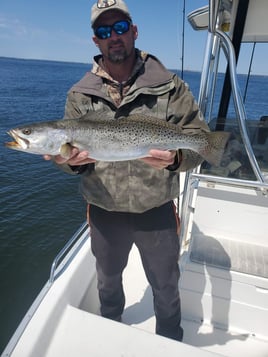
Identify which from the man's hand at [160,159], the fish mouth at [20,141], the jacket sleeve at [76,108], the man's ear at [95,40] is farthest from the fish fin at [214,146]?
the fish mouth at [20,141]

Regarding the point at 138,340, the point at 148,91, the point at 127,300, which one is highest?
the point at 148,91

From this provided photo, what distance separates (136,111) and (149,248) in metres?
1.18

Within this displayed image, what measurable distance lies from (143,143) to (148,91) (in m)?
0.41

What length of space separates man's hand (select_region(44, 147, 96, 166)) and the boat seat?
192 centimetres

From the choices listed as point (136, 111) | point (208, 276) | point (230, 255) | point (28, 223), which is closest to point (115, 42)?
point (136, 111)

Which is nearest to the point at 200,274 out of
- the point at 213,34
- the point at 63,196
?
the point at 213,34

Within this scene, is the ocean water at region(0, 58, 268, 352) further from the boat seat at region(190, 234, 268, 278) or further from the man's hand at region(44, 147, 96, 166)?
the man's hand at region(44, 147, 96, 166)

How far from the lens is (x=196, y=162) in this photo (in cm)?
252

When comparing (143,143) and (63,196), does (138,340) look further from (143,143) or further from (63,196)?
(63,196)

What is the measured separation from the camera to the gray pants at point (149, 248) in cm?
254

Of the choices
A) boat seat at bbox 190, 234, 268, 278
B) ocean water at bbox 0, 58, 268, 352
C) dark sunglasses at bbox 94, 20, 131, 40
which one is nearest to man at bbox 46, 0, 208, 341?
dark sunglasses at bbox 94, 20, 131, 40

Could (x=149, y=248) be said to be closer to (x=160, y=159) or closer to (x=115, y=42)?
(x=160, y=159)

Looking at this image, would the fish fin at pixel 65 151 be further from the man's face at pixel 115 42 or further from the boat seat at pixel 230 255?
the boat seat at pixel 230 255

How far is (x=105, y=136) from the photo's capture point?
2359 millimetres
